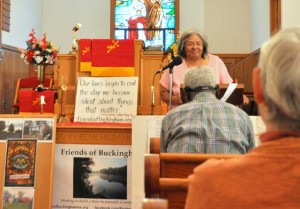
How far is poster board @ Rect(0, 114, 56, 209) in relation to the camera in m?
3.53

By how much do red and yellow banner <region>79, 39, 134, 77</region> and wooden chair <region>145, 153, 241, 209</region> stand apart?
3147 mm

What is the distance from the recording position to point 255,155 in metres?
1.02

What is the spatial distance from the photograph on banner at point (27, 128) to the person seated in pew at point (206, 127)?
5.02 ft

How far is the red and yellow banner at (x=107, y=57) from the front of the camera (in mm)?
4676

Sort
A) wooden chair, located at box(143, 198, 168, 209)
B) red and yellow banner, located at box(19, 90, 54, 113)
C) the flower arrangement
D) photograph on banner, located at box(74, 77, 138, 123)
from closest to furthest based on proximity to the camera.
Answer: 1. wooden chair, located at box(143, 198, 168, 209)
2. photograph on banner, located at box(74, 77, 138, 123)
3. red and yellow banner, located at box(19, 90, 54, 113)
4. the flower arrangement

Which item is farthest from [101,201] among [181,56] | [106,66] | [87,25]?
[87,25]

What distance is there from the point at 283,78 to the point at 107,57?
3.83 metres

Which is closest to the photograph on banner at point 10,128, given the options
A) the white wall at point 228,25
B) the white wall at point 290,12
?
the white wall at point 290,12

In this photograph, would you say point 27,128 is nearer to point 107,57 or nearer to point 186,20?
point 107,57

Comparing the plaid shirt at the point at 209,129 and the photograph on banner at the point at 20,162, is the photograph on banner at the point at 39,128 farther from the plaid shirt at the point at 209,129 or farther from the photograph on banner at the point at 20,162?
the plaid shirt at the point at 209,129

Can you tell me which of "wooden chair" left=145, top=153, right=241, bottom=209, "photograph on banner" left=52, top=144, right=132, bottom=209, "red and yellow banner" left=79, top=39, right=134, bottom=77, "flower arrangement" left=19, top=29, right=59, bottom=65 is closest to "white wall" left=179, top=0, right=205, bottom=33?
"red and yellow banner" left=79, top=39, right=134, bottom=77

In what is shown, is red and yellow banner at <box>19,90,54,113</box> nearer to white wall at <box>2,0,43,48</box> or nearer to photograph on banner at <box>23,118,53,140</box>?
photograph on banner at <box>23,118,53,140</box>

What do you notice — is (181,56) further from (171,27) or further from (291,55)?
(171,27)

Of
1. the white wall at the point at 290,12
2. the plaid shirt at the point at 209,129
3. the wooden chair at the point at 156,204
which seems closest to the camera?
the wooden chair at the point at 156,204
